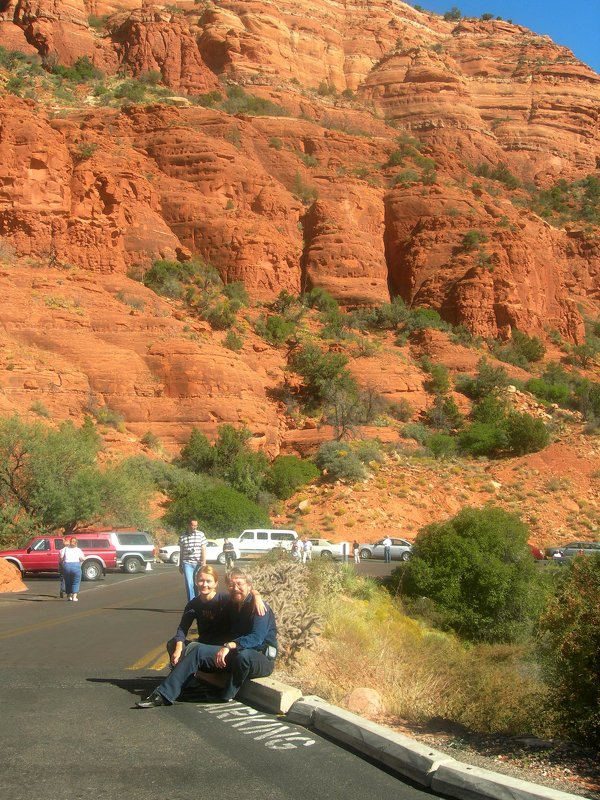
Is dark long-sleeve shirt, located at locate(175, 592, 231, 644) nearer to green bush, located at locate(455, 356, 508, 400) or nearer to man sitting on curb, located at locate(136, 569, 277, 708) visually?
man sitting on curb, located at locate(136, 569, 277, 708)

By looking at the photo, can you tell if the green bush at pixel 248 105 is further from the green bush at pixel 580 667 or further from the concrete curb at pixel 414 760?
the concrete curb at pixel 414 760

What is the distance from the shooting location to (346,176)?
244 feet

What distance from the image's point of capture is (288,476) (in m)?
44.1

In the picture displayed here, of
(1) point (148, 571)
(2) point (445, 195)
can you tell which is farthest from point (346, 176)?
(1) point (148, 571)

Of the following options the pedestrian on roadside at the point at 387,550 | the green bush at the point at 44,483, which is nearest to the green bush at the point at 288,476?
the pedestrian on roadside at the point at 387,550

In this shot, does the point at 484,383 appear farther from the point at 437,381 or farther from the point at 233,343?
the point at 233,343

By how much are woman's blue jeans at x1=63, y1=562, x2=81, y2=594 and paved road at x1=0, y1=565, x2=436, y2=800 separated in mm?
6915

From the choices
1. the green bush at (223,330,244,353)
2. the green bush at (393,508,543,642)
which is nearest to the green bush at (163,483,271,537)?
the green bush at (393,508,543,642)

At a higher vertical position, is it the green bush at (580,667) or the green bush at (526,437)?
the green bush at (526,437)

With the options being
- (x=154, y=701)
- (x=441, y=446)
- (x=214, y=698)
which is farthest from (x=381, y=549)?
(x=154, y=701)

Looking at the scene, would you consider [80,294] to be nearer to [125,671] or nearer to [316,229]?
[316,229]

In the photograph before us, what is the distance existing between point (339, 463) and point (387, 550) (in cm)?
975

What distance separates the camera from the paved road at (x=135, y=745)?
5832mm

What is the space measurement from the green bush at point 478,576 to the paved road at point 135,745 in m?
12.8
